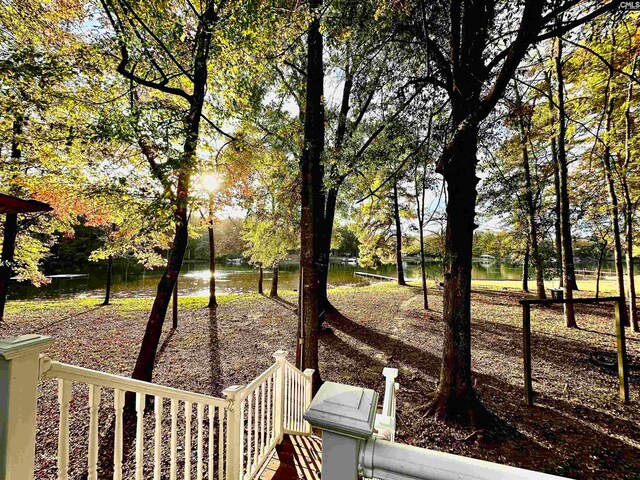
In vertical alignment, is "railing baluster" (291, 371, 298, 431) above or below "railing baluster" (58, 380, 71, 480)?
below

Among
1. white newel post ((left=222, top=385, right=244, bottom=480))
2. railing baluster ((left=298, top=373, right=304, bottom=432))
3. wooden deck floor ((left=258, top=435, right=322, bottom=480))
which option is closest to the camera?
white newel post ((left=222, top=385, right=244, bottom=480))

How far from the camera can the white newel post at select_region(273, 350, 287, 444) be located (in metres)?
2.80

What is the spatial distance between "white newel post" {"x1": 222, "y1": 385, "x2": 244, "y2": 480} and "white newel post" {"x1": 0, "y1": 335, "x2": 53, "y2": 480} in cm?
105

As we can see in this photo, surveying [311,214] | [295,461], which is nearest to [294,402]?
[295,461]

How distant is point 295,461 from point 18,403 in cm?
251

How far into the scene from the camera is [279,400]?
289 cm

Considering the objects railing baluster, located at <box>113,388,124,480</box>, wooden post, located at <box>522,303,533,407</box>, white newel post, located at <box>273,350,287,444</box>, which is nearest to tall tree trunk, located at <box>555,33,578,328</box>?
wooden post, located at <box>522,303,533,407</box>

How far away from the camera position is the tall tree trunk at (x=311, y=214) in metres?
4.15

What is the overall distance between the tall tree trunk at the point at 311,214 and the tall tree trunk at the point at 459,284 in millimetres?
1913

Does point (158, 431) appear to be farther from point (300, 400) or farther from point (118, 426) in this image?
point (300, 400)

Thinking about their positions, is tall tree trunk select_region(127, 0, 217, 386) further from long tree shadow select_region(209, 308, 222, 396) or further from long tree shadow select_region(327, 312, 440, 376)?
long tree shadow select_region(327, 312, 440, 376)

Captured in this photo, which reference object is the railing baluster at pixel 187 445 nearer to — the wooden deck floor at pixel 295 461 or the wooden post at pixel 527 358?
the wooden deck floor at pixel 295 461

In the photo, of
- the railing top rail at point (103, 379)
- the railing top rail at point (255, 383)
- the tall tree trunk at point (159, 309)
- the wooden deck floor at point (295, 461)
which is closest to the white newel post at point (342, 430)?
the railing top rail at point (103, 379)

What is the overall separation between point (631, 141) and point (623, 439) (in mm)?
6637
